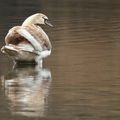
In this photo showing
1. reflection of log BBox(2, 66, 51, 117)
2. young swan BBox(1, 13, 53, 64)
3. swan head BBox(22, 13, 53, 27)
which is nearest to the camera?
reflection of log BBox(2, 66, 51, 117)

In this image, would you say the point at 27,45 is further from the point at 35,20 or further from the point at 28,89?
the point at 28,89

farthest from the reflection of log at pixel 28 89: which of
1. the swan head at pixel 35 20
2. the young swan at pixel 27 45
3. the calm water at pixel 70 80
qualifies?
the swan head at pixel 35 20

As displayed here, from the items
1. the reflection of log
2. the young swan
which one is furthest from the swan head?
the reflection of log

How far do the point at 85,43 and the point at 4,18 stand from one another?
772 cm

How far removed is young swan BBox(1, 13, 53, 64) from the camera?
11648 mm

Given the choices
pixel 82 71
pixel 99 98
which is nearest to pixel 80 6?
pixel 82 71

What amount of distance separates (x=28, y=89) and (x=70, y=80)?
0.82 metres

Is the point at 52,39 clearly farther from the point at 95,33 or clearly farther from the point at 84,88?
the point at 84,88

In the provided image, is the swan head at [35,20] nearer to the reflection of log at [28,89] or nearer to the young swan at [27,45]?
the young swan at [27,45]

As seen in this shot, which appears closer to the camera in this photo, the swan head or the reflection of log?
the reflection of log

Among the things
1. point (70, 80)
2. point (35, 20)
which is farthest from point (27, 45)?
point (70, 80)

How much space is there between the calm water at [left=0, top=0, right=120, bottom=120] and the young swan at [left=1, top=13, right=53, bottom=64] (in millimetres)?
186

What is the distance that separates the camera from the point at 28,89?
9.55 meters

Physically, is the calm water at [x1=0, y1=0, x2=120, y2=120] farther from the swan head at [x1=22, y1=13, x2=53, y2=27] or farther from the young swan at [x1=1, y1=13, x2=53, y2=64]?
the swan head at [x1=22, y1=13, x2=53, y2=27]
